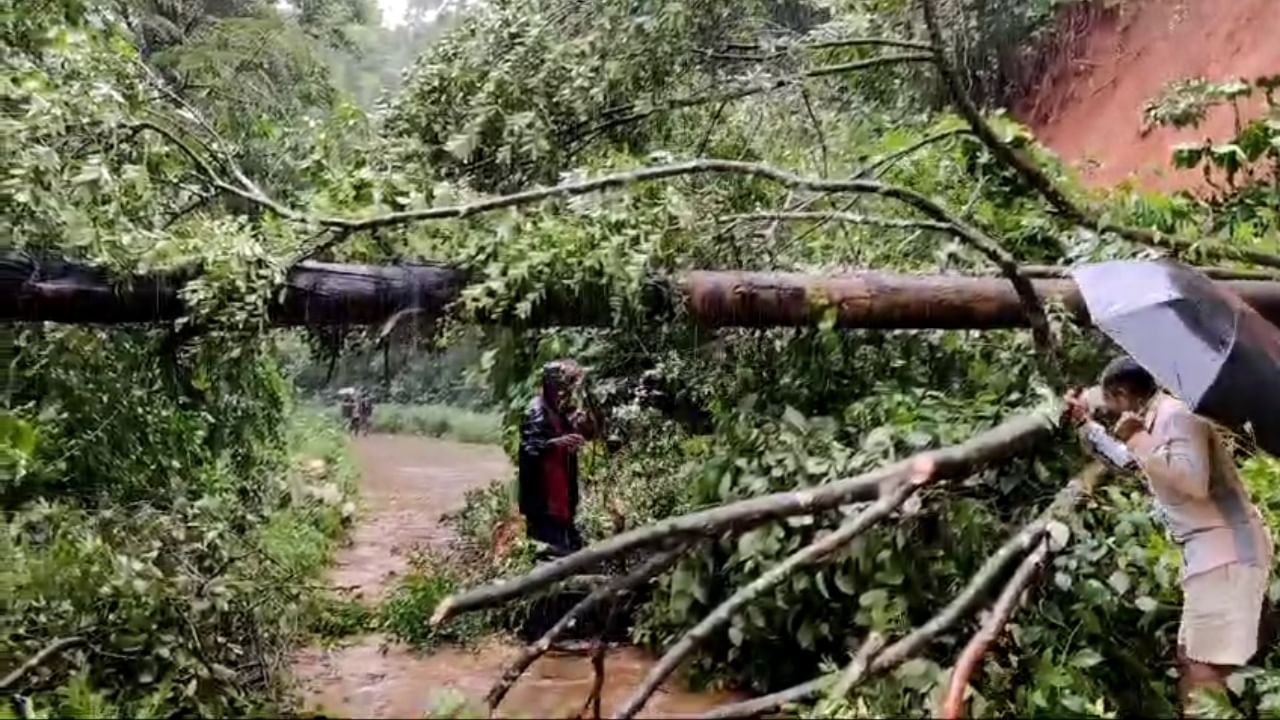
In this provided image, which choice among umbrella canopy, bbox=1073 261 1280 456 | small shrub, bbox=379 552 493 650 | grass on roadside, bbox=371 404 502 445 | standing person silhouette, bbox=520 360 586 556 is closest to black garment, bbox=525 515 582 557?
standing person silhouette, bbox=520 360 586 556

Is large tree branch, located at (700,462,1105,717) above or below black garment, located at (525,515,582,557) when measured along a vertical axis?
above

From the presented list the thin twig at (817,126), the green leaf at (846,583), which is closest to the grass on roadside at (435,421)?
the thin twig at (817,126)

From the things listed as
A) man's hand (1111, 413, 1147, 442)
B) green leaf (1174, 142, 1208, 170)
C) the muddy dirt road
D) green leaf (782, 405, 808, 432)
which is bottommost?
the muddy dirt road

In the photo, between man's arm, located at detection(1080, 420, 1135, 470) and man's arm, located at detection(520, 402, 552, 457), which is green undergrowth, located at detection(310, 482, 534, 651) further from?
man's arm, located at detection(1080, 420, 1135, 470)

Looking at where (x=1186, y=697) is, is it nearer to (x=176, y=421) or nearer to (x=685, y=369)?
(x=685, y=369)

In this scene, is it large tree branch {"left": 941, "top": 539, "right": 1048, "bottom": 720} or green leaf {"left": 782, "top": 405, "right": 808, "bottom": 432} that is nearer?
large tree branch {"left": 941, "top": 539, "right": 1048, "bottom": 720}

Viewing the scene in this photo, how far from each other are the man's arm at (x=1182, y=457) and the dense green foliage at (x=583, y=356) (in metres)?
0.69

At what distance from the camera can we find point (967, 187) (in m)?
6.84

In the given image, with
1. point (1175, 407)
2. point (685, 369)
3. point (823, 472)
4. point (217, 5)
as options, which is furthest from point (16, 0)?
point (217, 5)

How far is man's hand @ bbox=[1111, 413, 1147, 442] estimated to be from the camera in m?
3.86

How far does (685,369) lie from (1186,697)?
3298 millimetres

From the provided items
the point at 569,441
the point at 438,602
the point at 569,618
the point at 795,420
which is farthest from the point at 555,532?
the point at 569,618

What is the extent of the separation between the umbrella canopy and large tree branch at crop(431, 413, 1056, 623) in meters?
0.76

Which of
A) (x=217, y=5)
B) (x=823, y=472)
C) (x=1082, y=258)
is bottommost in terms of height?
(x=823, y=472)
